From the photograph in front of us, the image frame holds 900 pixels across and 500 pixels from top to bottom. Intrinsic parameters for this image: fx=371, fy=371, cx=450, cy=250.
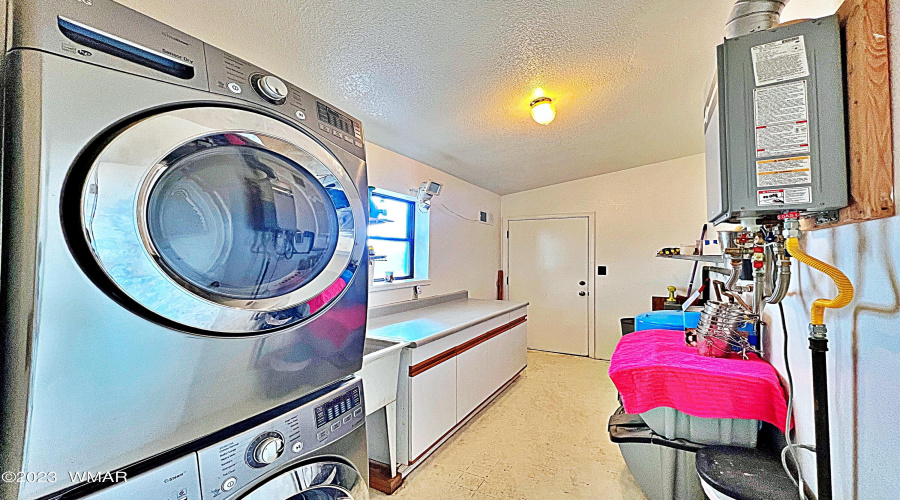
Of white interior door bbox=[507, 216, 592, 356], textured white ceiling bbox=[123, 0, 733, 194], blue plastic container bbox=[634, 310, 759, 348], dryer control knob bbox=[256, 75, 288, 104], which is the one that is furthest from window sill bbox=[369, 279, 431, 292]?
dryer control knob bbox=[256, 75, 288, 104]

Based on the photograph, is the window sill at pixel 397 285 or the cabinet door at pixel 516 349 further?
the cabinet door at pixel 516 349

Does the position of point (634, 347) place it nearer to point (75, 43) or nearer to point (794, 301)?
point (794, 301)

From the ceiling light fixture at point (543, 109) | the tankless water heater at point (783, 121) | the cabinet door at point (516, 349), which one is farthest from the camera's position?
the cabinet door at point (516, 349)

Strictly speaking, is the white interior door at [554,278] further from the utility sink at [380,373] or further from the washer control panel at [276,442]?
the washer control panel at [276,442]

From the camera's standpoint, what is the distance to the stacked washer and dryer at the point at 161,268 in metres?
0.52

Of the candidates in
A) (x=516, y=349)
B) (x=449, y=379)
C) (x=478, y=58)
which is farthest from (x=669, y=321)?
(x=478, y=58)

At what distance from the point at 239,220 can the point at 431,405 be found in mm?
1754

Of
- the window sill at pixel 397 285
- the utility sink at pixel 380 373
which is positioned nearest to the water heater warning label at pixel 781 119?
the utility sink at pixel 380 373

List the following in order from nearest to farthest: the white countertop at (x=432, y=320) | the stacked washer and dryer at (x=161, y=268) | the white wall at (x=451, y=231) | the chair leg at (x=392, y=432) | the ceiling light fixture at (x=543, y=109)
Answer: the stacked washer and dryer at (x=161, y=268), the chair leg at (x=392, y=432), the white countertop at (x=432, y=320), the ceiling light fixture at (x=543, y=109), the white wall at (x=451, y=231)

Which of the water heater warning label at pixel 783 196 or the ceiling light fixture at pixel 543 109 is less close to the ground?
the ceiling light fixture at pixel 543 109

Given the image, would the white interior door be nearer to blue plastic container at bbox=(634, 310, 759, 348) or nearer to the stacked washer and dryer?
blue plastic container at bbox=(634, 310, 759, 348)

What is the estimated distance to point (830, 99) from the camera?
2.81 feet

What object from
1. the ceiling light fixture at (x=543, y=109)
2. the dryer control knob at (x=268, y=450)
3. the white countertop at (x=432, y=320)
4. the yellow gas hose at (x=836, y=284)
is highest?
the ceiling light fixture at (x=543, y=109)

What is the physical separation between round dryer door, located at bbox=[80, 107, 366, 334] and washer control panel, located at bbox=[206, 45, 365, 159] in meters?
0.05
